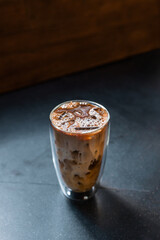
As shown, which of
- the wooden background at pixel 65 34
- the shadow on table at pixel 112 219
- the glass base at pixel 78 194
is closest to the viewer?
the shadow on table at pixel 112 219

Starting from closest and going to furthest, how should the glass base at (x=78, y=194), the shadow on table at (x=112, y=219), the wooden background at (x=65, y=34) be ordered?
1. the shadow on table at (x=112, y=219)
2. the glass base at (x=78, y=194)
3. the wooden background at (x=65, y=34)

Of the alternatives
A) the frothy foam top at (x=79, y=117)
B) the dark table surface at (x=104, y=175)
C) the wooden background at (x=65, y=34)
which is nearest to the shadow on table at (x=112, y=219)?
the dark table surface at (x=104, y=175)

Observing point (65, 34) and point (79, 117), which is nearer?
point (79, 117)

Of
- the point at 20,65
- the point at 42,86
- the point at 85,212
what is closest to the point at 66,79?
the point at 42,86

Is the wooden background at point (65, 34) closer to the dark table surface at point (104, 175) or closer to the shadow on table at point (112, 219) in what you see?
the dark table surface at point (104, 175)

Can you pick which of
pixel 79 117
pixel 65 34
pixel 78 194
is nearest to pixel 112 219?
pixel 78 194

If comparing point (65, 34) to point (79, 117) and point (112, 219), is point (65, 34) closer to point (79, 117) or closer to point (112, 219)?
point (79, 117)

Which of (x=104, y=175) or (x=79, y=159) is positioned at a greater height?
(x=79, y=159)

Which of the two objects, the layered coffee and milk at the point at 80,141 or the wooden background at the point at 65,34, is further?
the wooden background at the point at 65,34
